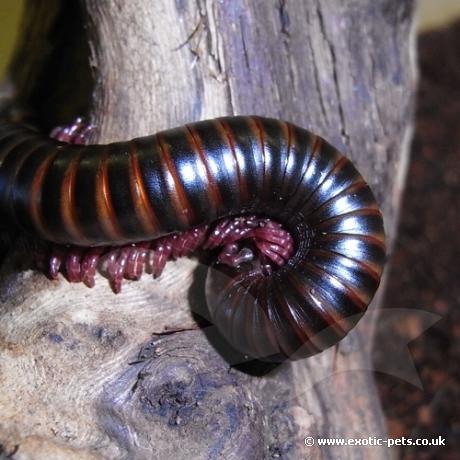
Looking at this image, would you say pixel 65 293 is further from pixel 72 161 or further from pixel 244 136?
pixel 244 136

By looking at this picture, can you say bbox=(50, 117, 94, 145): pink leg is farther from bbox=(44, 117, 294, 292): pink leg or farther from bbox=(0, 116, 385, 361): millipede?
bbox=(44, 117, 294, 292): pink leg

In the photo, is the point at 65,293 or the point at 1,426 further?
the point at 65,293

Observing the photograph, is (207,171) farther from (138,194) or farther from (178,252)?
(178,252)

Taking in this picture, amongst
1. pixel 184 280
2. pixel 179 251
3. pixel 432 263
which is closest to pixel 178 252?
pixel 179 251

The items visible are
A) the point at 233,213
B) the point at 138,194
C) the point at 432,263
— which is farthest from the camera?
the point at 432,263

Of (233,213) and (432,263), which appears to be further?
(432,263)

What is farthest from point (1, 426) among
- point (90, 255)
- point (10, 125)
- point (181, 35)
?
point (181, 35)

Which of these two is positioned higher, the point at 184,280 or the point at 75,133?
the point at 75,133
